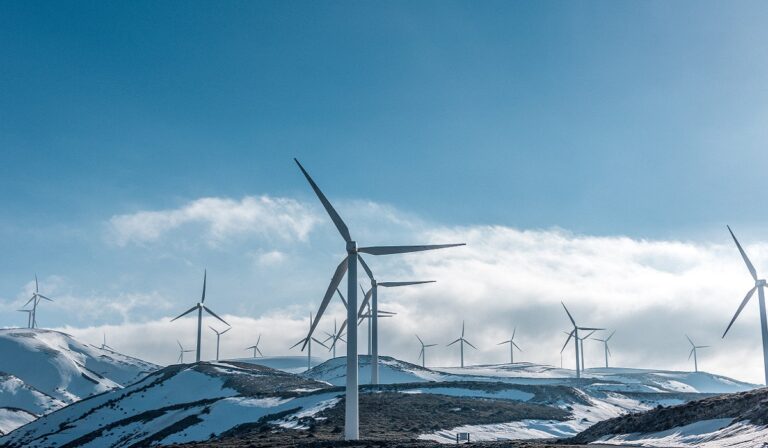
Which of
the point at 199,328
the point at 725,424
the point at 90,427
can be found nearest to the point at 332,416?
the point at 725,424

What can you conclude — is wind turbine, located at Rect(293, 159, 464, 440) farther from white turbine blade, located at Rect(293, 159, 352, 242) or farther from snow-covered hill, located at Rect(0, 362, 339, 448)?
snow-covered hill, located at Rect(0, 362, 339, 448)

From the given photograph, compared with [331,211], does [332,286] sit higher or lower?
lower

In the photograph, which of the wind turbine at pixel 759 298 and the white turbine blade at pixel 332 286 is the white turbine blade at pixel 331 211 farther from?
the wind turbine at pixel 759 298

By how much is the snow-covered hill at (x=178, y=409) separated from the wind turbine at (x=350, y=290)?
67.6ft

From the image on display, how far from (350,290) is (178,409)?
165 feet

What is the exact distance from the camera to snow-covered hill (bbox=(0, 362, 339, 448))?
72375 millimetres

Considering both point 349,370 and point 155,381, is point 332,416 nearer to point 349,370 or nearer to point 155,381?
point 349,370

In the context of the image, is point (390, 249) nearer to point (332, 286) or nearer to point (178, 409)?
point (332, 286)

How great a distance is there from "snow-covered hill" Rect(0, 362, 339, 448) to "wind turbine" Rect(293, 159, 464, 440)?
2061cm

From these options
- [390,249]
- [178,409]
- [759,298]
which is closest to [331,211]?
[390,249]

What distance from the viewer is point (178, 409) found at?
86500 millimetres

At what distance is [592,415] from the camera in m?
79.6

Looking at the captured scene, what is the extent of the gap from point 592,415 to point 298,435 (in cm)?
3994

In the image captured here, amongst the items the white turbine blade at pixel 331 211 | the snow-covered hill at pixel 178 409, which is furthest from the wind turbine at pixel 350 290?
the snow-covered hill at pixel 178 409
